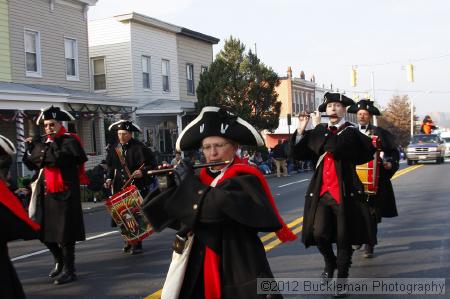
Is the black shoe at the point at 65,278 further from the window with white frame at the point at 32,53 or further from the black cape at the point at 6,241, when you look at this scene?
the window with white frame at the point at 32,53

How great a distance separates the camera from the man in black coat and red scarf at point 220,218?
3.32 m

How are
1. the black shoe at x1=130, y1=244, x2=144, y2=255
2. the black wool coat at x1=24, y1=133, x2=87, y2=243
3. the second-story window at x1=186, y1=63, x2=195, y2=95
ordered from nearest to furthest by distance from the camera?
the black wool coat at x1=24, y1=133, x2=87, y2=243 → the black shoe at x1=130, y1=244, x2=144, y2=255 → the second-story window at x1=186, y1=63, x2=195, y2=95

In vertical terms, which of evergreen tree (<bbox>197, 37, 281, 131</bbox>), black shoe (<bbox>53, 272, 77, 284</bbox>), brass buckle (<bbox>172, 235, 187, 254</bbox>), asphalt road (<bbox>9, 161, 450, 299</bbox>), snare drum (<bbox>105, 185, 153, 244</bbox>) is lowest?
asphalt road (<bbox>9, 161, 450, 299</bbox>)

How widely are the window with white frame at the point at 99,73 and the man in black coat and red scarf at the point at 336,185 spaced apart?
2335 cm

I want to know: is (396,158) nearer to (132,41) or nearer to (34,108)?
(34,108)

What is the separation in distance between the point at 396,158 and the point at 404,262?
1.39 meters

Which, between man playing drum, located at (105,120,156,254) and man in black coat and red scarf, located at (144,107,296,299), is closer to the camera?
man in black coat and red scarf, located at (144,107,296,299)

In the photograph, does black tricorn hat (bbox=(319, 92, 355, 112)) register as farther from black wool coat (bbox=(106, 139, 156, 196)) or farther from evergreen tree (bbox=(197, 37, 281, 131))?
evergreen tree (bbox=(197, 37, 281, 131))

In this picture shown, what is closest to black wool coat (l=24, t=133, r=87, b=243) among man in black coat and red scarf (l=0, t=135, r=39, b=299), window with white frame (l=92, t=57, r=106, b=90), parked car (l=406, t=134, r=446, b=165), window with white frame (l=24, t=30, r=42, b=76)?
man in black coat and red scarf (l=0, t=135, r=39, b=299)

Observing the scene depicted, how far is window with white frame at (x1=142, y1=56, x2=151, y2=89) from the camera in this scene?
94.1ft

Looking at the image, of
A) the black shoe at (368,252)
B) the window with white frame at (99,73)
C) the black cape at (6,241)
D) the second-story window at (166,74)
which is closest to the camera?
the black cape at (6,241)

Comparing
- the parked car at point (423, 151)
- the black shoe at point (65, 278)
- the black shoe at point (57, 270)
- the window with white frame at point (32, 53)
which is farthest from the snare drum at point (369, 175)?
the parked car at point (423, 151)

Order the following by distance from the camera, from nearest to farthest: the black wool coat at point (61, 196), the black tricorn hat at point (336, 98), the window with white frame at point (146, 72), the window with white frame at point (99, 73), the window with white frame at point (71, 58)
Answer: the black tricorn hat at point (336, 98), the black wool coat at point (61, 196), the window with white frame at point (71, 58), the window with white frame at point (99, 73), the window with white frame at point (146, 72)

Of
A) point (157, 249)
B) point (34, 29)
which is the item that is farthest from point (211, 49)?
point (157, 249)
